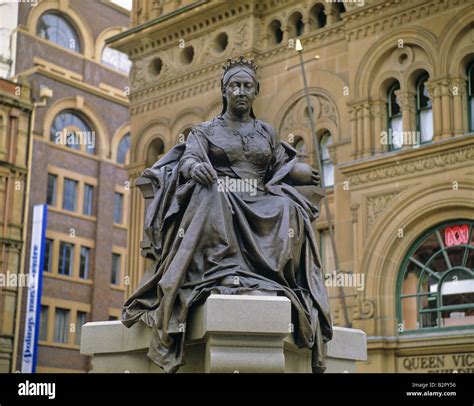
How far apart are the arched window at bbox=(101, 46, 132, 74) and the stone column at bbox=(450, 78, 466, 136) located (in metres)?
35.3

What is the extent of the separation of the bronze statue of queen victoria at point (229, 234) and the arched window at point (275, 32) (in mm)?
27463

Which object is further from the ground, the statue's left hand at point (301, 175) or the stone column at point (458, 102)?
the stone column at point (458, 102)

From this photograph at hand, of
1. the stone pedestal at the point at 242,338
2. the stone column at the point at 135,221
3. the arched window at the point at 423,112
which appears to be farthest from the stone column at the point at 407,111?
the stone pedestal at the point at 242,338

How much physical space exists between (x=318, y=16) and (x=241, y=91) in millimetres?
26715

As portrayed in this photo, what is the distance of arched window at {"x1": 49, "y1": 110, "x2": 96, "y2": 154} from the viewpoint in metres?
55.8

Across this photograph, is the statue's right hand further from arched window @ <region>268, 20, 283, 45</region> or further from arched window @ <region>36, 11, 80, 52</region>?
arched window @ <region>36, 11, 80, 52</region>

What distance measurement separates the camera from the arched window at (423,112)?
3038 centimetres

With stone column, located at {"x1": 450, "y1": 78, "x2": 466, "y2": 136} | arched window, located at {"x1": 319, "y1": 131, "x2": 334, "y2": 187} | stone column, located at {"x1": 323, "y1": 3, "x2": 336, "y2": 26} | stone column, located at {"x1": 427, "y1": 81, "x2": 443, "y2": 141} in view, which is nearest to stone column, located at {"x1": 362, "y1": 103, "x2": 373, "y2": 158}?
arched window, located at {"x1": 319, "y1": 131, "x2": 334, "y2": 187}

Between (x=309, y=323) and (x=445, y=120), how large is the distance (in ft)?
72.7

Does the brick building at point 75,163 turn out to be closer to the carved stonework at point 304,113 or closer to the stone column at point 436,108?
the carved stonework at point 304,113

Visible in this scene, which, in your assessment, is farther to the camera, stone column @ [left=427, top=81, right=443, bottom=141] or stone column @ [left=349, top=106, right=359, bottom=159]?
stone column @ [left=349, top=106, right=359, bottom=159]

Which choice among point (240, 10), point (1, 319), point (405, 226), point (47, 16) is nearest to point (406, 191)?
point (405, 226)

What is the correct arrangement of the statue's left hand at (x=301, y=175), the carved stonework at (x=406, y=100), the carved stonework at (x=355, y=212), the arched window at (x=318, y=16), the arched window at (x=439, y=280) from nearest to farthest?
the statue's left hand at (x=301, y=175), the arched window at (x=439, y=280), the carved stonework at (x=406, y=100), the carved stonework at (x=355, y=212), the arched window at (x=318, y=16)
